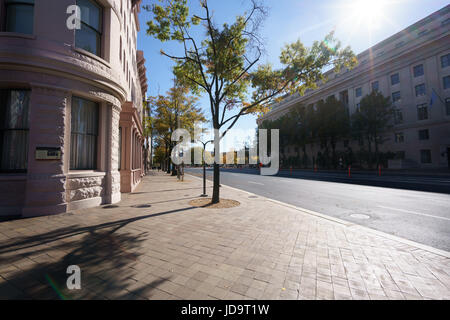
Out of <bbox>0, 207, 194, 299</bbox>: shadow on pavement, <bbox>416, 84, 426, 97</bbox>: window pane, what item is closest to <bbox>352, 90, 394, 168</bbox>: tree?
<bbox>416, 84, 426, 97</bbox>: window pane

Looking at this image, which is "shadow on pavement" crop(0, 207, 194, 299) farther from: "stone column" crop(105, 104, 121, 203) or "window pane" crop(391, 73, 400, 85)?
"window pane" crop(391, 73, 400, 85)

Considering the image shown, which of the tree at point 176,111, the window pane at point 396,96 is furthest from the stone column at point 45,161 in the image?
the window pane at point 396,96

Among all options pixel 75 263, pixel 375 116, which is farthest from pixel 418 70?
pixel 75 263

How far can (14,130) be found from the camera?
6.59 m

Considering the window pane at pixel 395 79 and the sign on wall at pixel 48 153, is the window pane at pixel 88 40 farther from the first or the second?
the window pane at pixel 395 79

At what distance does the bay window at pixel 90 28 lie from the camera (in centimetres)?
755

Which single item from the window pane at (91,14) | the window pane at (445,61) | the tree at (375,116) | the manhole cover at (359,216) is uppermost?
the window pane at (445,61)

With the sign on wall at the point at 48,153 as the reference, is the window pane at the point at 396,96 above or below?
above

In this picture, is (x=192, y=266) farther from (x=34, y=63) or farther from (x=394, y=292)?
(x=34, y=63)

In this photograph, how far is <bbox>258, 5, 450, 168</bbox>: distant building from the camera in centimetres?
3070

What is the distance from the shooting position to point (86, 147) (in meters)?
7.89

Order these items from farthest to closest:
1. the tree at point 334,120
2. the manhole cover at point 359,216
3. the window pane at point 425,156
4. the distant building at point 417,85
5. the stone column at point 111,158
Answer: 1. the tree at point 334,120
2. the window pane at point 425,156
3. the distant building at point 417,85
4. the stone column at point 111,158
5. the manhole cover at point 359,216

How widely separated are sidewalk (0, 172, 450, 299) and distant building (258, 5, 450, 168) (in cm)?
3035

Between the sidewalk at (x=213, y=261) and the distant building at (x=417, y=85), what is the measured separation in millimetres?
30352
